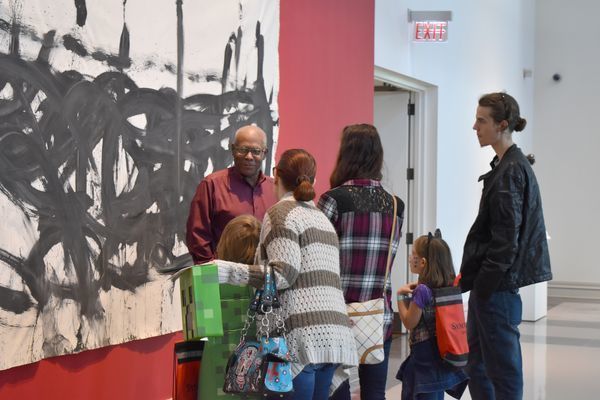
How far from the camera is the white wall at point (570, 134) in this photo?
14.7 m

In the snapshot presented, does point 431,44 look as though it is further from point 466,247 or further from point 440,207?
point 466,247

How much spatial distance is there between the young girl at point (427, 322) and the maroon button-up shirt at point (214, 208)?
0.81 metres

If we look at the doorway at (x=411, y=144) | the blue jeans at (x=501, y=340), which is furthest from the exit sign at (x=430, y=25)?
the blue jeans at (x=501, y=340)

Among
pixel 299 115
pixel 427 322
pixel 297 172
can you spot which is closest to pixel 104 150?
pixel 297 172

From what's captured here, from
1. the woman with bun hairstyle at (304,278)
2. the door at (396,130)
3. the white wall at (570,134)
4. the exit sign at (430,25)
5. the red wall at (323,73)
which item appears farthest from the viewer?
the white wall at (570,134)

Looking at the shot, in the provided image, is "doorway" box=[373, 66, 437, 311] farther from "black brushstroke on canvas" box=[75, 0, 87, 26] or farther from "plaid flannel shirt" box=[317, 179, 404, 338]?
"plaid flannel shirt" box=[317, 179, 404, 338]

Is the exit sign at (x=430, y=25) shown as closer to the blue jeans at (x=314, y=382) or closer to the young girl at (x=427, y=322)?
the young girl at (x=427, y=322)

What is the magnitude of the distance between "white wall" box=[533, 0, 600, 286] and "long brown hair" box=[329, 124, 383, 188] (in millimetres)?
11647

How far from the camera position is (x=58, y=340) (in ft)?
13.2

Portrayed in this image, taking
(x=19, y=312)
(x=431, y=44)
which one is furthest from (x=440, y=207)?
(x=19, y=312)

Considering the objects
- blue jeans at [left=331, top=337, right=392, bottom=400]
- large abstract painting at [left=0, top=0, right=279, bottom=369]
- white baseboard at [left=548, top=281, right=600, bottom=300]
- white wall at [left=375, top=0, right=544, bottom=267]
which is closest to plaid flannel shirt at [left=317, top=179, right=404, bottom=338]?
blue jeans at [left=331, top=337, right=392, bottom=400]

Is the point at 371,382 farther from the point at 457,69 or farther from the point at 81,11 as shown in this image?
the point at 457,69

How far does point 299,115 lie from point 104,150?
215 centimetres

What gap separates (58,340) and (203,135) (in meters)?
1.52
